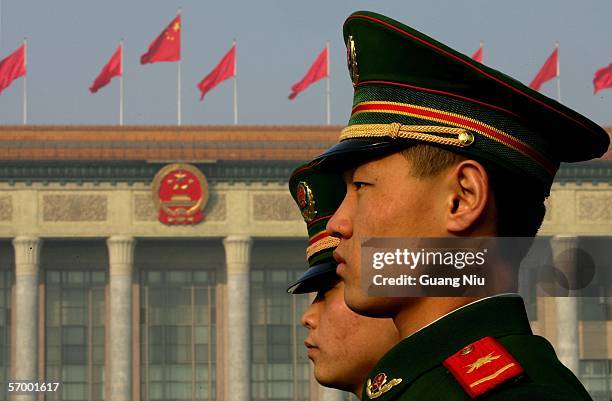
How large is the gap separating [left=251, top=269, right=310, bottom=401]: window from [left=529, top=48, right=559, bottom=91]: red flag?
11849mm

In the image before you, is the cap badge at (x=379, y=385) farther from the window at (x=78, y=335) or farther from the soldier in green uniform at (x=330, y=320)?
the window at (x=78, y=335)

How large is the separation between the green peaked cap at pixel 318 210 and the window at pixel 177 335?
183 feet

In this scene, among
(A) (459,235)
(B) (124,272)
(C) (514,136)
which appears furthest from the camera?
(B) (124,272)

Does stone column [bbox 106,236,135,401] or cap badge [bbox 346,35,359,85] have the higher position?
stone column [bbox 106,236,135,401]

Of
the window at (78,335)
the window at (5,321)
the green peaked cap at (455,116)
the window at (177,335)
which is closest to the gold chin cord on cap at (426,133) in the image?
the green peaked cap at (455,116)

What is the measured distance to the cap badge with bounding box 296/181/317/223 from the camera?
4633 mm

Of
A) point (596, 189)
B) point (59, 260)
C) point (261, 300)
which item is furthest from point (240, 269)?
point (596, 189)

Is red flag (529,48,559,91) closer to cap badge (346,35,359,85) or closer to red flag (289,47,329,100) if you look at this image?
red flag (289,47,329,100)

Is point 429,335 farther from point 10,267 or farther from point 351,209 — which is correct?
point 10,267

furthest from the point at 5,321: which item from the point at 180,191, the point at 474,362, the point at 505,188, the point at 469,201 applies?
the point at 474,362

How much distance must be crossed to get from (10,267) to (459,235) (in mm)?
58339

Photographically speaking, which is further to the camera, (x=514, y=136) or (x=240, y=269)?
(x=240, y=269)

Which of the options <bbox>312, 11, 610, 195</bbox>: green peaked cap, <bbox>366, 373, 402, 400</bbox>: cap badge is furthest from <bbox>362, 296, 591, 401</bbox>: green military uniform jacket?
<bbox>312, 11, 610, 195</bbox>: green peaked cap

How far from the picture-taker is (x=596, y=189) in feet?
196
